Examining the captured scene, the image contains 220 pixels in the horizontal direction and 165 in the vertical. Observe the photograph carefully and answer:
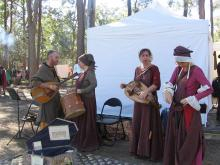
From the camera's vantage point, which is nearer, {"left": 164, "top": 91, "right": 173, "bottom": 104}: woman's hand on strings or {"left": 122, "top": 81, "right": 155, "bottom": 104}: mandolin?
{"left": 164, "top": 91, "right": 173, "bottom": 104}: woman's hand on strings

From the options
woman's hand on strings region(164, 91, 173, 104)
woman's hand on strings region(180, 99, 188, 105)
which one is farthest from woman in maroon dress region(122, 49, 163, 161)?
woman's hand on strings region(180, 99, 188, 105)

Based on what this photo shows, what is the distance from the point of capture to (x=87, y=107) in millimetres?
6875

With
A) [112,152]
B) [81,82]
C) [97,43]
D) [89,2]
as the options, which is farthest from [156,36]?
[89,2]

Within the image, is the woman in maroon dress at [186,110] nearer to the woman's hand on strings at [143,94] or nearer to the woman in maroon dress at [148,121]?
the woman's hand on strings at [143,94]

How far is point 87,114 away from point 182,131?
2.23 m

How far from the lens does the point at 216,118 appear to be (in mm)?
10102

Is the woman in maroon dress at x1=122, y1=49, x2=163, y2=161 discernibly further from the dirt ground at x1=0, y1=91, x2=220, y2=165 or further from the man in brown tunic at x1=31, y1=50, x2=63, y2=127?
the man in brown tunic at x1=31, y1=50, x2=63, y2=127

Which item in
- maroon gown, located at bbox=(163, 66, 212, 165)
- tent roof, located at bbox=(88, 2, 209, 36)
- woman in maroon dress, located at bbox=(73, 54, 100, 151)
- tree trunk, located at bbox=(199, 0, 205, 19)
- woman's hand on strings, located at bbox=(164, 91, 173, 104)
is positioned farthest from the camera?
tree trunk, located at bbox=(199, 0, 205, 19)

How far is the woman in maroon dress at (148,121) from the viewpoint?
20.2 feet

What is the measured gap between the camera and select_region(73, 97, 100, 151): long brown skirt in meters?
6.89

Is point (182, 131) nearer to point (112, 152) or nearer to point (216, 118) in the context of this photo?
point (112, 152)

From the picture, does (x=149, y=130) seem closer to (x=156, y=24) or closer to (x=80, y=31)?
(x=156, y=24)

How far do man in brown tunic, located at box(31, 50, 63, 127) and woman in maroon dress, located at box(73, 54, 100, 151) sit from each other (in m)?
0.48

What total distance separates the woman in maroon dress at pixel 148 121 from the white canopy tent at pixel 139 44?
7.11 feet
